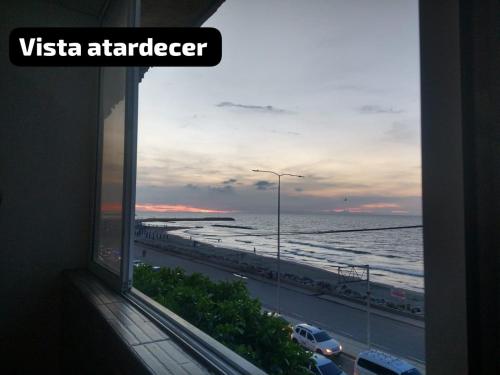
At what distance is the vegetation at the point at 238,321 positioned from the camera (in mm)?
1742

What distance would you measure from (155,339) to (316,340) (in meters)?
1.49

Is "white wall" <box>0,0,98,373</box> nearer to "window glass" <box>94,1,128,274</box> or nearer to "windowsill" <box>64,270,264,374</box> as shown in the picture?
"window glass" <box>94,1,128,274</box>

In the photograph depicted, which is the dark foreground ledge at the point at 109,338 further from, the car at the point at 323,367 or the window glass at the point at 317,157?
the car at the point at 323,367

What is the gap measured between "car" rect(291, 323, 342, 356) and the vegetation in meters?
0.28

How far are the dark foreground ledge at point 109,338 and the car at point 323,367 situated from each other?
0.95m

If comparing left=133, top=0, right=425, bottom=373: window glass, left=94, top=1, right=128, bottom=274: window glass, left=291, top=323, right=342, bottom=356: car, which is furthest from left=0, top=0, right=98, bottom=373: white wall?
left=291, top=323, right=342, bottom=356: car

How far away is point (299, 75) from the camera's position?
266cm

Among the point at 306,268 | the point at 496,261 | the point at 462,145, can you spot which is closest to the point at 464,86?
the point at 462,145

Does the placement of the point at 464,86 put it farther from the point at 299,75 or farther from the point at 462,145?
the point at 299,75

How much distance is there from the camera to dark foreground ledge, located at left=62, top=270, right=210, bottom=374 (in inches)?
41.0

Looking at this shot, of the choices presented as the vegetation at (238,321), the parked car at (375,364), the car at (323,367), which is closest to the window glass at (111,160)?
the vegetation at (238,321)

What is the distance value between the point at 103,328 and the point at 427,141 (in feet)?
4.45

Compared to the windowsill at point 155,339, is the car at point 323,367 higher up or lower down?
lower down

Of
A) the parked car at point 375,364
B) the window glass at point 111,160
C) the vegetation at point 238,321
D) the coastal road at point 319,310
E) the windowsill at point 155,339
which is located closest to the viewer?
the windowsill at point 155,339
